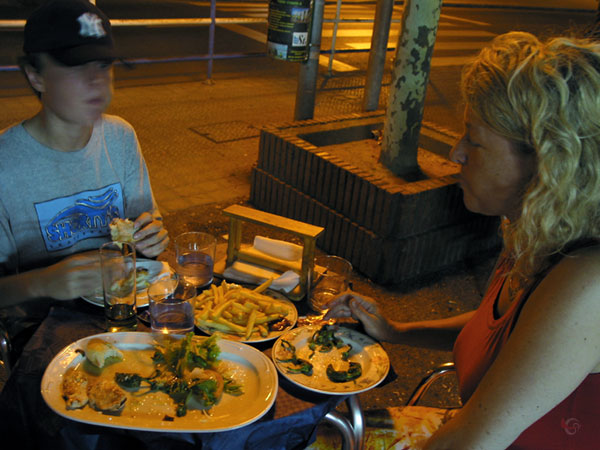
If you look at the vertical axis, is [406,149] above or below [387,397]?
above

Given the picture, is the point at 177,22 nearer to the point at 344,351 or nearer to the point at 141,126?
the point at 141,126

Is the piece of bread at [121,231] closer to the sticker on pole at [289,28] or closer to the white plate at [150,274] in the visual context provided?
the white plate at [150,274]

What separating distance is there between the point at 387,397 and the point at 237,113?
512cm

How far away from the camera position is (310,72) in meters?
5.88

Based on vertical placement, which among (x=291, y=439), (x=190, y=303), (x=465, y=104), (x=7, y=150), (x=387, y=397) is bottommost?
(x=387, y=397)

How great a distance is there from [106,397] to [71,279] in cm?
48

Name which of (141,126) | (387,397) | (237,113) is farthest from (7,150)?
(237,113)

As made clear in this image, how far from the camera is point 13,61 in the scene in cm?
891

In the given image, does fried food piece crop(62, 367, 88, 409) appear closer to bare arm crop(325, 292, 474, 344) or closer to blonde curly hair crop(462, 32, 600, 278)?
bare arm crop(325, 292, 474, 344)

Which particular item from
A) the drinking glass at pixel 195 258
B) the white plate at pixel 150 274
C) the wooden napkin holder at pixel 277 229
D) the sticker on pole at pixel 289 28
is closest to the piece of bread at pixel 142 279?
the white plate at pixel 150 274

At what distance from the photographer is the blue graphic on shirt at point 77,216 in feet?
7.58

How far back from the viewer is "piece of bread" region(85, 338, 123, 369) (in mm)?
1723

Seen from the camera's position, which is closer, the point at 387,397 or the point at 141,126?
the point at 387,397

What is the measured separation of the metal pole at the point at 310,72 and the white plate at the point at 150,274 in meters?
3.91
